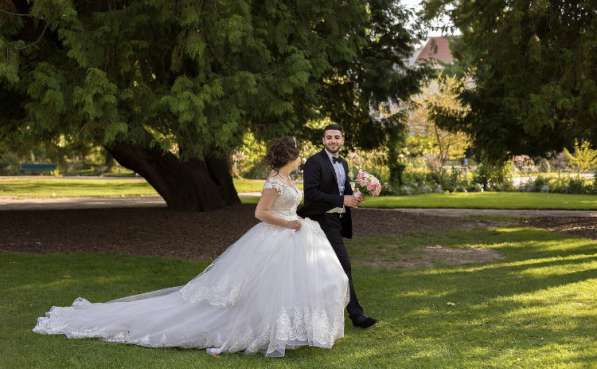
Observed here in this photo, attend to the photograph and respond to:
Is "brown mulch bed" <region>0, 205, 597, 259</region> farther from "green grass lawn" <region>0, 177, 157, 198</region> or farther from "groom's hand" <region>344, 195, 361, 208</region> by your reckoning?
"green grass lawn" <region>0, 177, 157, 198</region>

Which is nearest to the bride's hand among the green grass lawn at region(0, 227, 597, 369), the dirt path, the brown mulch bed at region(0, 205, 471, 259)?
the green grass lawn at region(0, 227, 597, 369)

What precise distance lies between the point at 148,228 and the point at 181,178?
2.95m

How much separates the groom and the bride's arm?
1.39ft

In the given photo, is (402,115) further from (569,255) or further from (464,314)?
(464,314)

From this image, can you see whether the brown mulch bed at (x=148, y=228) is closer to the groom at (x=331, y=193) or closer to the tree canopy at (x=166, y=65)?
the tree canopy at (x=166, y=65)

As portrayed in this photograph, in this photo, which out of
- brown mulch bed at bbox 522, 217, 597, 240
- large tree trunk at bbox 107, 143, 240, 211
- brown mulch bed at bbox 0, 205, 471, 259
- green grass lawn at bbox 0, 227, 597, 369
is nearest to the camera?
green grass lawn at bbox 0, 227, 597, 369

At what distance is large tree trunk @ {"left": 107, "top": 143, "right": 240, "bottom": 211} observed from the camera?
1677cm

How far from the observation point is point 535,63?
15156mm

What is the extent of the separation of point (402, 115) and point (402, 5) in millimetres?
2966

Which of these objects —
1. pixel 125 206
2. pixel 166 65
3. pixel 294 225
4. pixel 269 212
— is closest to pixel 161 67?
pixel 166 65

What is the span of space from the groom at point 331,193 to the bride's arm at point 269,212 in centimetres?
42

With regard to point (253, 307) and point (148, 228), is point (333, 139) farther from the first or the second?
point (148, 228)

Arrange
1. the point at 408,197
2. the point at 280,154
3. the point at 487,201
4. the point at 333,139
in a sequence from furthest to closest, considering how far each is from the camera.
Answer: the point at 408,197
the point at 487,201
the point at 333,139
the point at 280,154

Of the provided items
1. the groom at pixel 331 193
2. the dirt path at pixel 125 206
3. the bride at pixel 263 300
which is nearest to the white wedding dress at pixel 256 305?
the bride at pixel 263 300
